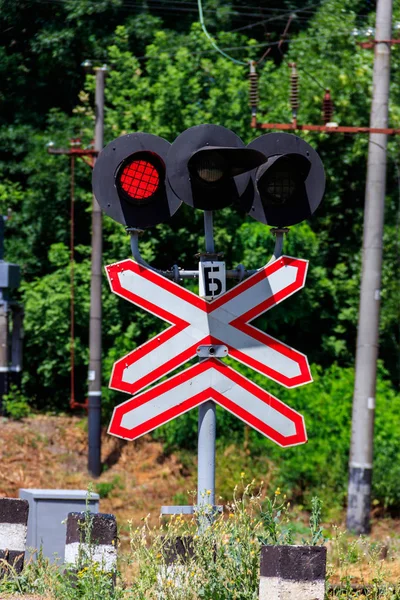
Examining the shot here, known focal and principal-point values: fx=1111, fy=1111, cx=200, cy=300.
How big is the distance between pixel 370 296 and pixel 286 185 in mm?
9079

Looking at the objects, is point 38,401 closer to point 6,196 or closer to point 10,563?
point 6,196

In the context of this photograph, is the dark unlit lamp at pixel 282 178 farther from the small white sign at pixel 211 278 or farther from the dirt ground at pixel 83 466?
the dirt ground at pixel 83 466

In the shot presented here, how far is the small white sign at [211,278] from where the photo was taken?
18.3 ft

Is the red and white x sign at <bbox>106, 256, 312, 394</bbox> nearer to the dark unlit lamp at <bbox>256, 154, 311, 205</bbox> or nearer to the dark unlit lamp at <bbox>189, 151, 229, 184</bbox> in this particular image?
the dark unlit lamp at <bbox>256, 154, 311, 205</bbox>

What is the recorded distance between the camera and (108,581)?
514 centimetres

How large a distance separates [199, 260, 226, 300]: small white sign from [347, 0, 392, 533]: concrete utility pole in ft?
30.1

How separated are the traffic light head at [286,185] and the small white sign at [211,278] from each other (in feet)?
1.10

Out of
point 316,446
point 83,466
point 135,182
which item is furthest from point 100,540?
point 83,466

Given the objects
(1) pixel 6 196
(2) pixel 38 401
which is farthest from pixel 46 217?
(2) pixel 38 401

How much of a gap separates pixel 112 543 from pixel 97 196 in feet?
5.69

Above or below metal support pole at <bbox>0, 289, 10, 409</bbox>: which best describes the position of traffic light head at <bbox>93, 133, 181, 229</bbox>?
above

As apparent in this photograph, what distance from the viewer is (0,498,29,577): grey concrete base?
6.02 meters

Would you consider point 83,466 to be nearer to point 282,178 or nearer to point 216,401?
point 216,401

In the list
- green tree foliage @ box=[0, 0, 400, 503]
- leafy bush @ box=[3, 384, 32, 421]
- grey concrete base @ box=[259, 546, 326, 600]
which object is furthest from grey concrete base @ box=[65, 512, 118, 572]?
leafy bush @ box=[3, 384, 32, 421]
